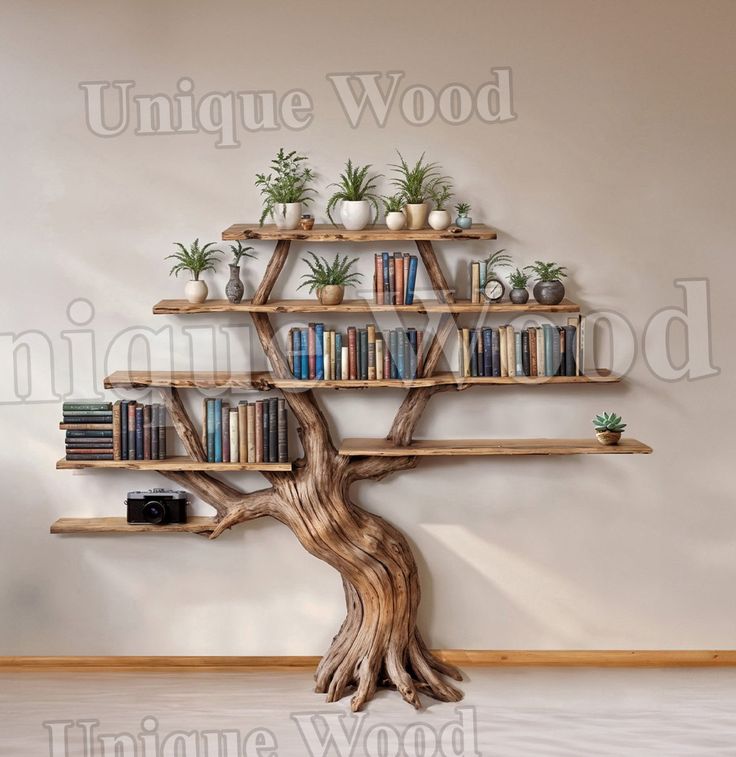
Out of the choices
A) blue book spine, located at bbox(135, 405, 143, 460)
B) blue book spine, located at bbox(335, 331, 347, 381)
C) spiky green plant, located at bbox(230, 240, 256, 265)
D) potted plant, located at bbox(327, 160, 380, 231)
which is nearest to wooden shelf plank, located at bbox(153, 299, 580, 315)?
blue book spine, located at bbox(335, 331, 347, 381)

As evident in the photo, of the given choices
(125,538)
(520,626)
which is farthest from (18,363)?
(520,626)

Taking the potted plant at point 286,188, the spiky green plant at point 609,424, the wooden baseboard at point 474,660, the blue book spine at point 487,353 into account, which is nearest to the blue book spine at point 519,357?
the blue book spine at point 487,353

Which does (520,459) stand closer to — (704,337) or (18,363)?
(704,337)

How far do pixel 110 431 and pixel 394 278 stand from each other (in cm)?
130

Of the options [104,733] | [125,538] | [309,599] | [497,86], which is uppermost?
Result: [497,86]

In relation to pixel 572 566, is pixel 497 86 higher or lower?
higher

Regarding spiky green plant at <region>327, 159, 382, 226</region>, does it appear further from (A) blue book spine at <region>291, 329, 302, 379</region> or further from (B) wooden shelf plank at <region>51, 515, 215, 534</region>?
(B) wooden shelf plank at <region>51, 515, 215, 534</region>

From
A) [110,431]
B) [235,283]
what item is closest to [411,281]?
[235,283]

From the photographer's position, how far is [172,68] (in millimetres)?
4156

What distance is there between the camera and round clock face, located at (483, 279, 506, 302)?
4.10m

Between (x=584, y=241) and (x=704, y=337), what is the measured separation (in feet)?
2.12

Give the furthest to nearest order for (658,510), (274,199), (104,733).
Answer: (658,510) < (274,199) < (104,733)

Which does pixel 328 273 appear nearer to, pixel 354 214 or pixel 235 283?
pixel 354 214

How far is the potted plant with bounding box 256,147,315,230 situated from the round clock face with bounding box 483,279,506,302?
0.80 metres
